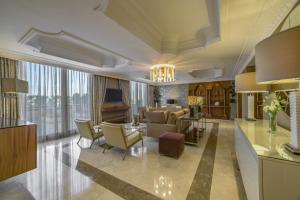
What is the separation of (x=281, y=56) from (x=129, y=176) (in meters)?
2.58

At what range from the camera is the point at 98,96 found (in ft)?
21.2

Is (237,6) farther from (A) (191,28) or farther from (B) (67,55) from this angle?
(B) (67,55)

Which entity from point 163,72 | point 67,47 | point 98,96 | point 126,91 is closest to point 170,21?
point 163,72

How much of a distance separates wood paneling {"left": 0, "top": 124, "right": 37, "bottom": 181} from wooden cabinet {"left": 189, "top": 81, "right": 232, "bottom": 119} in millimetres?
9072

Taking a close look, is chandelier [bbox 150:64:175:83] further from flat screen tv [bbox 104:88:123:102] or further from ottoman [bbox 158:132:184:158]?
flat screen tv [bbox 104:88:123:102]

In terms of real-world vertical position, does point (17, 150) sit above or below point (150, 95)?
below

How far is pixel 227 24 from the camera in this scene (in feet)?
7.32

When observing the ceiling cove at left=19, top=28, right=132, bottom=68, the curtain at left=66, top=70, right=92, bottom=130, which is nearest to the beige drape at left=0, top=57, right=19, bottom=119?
the ceiling cove at left=19, top=28, right=132, bottom=68

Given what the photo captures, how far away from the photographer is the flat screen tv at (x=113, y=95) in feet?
22.7

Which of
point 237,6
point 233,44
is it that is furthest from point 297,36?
point 233,44

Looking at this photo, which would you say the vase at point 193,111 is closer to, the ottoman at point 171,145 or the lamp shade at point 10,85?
the ottoman at point 171,145

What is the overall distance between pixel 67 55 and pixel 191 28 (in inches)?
130

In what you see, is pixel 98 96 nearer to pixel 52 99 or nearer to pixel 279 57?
pixel 52 99

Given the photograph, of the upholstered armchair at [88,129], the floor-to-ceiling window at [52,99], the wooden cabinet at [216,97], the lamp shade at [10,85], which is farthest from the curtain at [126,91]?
the lamp shade at [10,85]
